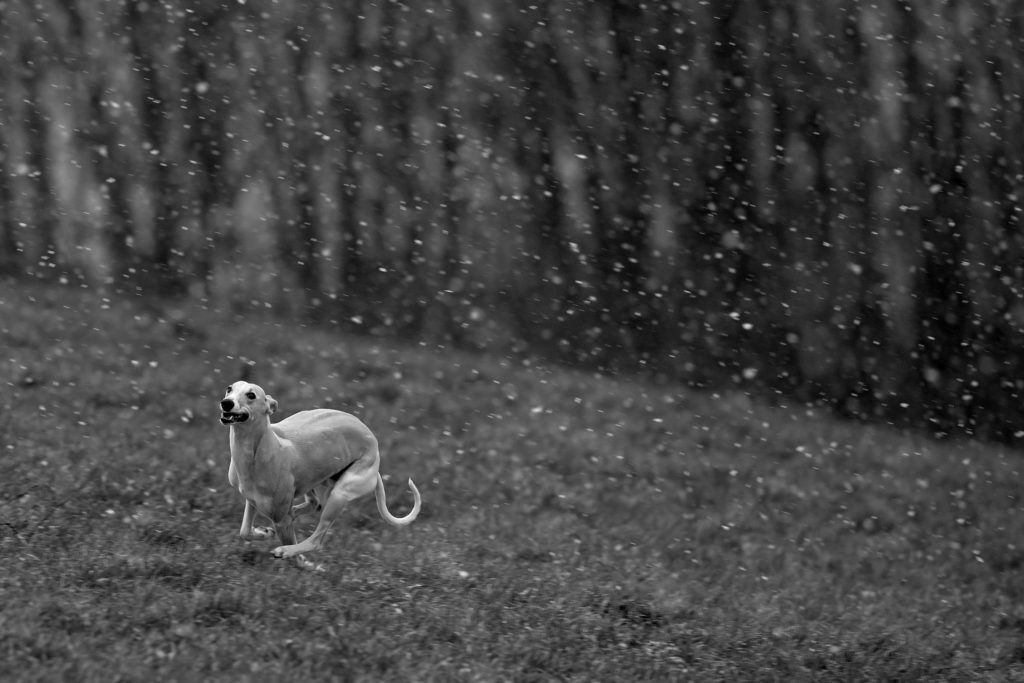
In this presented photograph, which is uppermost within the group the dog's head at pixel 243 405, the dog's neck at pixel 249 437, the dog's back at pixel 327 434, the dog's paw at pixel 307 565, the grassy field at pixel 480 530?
the dog's head at pixel 243 405


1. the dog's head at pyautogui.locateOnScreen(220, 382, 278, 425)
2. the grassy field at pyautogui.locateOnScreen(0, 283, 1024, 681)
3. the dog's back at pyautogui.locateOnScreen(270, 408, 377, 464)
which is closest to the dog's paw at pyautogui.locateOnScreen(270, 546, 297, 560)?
the grassy field at pyautogui.locateOnScreen(0, 283, 1024, 681)

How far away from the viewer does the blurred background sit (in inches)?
547

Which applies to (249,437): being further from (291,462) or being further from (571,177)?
(571,177)

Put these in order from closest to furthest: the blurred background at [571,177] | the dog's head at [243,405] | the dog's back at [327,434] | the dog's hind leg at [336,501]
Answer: the dog's head at [243,405]
the dog's back at [327,434]
the dog's hind leg at [336,501]
the blurred background at [571,177]

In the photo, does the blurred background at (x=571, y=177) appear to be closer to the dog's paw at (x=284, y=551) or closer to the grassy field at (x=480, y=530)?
the grassy field at (x=480, y=530)

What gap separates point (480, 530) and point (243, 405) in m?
3.19

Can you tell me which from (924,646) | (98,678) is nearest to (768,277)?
(924,646)

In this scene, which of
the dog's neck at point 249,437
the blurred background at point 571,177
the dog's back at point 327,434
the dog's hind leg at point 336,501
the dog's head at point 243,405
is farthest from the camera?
the blurred background at point 571,177

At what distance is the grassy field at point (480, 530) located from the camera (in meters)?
5.51

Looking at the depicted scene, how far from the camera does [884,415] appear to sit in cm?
1384

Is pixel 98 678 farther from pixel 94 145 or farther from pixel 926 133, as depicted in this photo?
pixel 926 133

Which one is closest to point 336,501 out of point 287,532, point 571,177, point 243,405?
point 287,532

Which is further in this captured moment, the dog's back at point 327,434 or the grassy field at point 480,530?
the dog's back at point 327,434

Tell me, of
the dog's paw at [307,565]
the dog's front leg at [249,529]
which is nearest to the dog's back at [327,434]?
the dog's front leg at [249,529]
